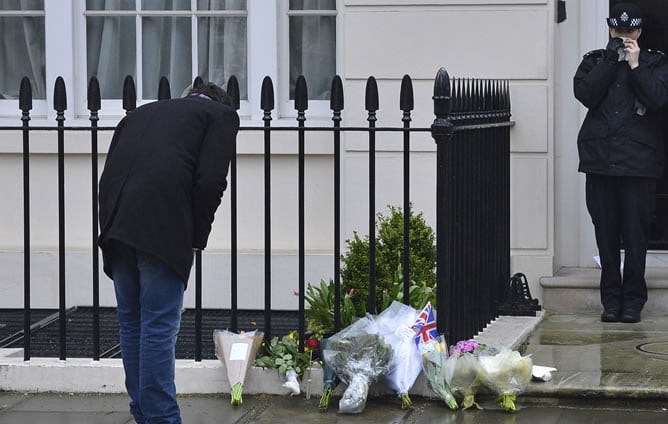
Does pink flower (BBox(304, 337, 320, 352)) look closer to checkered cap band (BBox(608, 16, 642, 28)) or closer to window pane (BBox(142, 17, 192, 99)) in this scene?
checkered cap band (BBox(608, 16, 642, 28))

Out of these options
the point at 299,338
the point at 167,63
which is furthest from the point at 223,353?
the point at 167,63

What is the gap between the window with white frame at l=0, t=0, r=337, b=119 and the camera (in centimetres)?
896

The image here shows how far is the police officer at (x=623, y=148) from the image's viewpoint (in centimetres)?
779

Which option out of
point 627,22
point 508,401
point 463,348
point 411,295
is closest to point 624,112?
point 627,22

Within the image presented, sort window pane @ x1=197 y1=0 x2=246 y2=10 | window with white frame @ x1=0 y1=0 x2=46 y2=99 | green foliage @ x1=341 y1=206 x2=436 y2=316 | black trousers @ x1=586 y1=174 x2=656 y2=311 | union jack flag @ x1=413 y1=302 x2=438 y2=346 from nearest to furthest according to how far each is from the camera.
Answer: union jack flag @ x1=413 y1=302 x2=438 y2=346 < green foliage @ x1=341 y1=206 x2=436 y2=316 < black trousers @ x1=586 y1=174 x2=656 y2=311 < window pane @ x1=197 y1=0 x2=246 y2=10 < window with white frame @ x1=0 y1=0 x2=46 y2=99

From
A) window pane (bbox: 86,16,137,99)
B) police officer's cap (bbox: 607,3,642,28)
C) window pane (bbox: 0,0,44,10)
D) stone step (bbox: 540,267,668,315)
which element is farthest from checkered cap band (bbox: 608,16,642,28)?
window pane (bbox: 0,0,44,10)

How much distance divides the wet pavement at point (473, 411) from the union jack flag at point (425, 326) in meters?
0.32

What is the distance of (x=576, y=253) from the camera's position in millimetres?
9000

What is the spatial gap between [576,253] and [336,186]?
312 cm

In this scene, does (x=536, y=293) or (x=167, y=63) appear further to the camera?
(x=167, y=63)

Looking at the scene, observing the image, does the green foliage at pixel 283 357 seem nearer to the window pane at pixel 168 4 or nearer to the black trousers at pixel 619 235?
the black trousers at pixel 619 235

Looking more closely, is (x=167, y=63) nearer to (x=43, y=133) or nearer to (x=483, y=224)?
(x=43, y=133)

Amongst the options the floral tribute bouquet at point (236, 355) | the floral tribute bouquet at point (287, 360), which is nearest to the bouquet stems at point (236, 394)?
the floral tribute bouquet at point (236, 355)

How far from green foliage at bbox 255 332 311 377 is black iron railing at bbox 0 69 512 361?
0.09 metres
